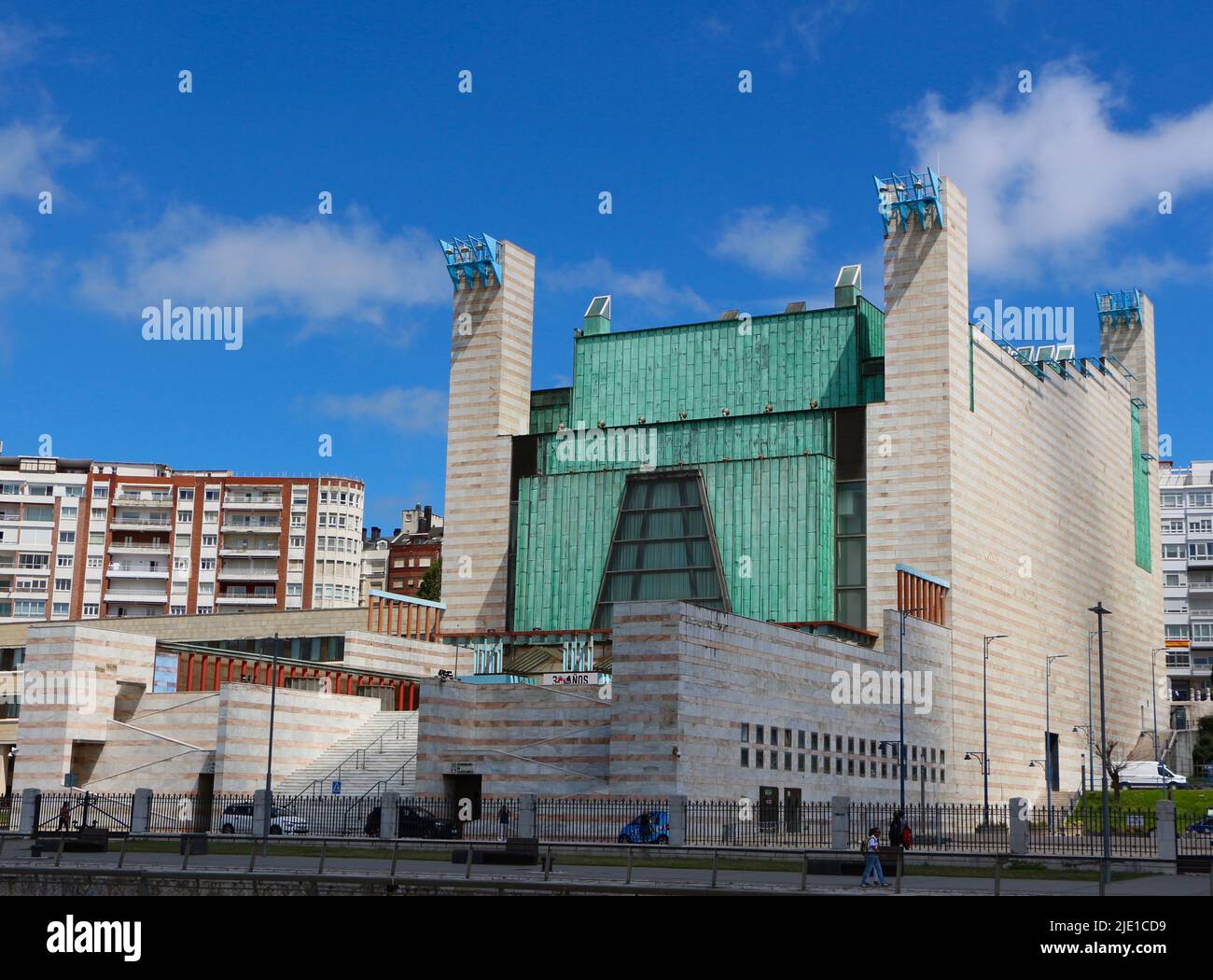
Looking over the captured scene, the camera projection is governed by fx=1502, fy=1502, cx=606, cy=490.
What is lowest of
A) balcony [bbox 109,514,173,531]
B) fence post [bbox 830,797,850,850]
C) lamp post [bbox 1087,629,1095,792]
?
fence post [bbox 830,797,850,850]

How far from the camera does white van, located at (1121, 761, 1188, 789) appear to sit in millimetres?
105438

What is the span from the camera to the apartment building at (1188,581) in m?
154

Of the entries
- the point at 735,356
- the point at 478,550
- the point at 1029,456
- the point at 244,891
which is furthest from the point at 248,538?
the point at 244,891

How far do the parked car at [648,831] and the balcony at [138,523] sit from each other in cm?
10251

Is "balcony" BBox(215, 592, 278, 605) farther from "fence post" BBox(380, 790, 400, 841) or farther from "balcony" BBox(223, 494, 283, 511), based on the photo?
"fence post" BBox(380, 790, 400, 841)

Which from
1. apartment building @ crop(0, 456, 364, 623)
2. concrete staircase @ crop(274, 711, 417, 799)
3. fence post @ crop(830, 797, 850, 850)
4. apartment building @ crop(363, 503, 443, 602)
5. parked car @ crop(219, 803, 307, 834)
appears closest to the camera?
fence post @ crop(830, 797, 850, 850)

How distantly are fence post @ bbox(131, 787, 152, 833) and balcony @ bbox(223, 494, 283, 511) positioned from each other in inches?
3946

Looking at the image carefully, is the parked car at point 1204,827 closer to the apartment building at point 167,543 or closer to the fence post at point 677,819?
the fence post at point 677,819

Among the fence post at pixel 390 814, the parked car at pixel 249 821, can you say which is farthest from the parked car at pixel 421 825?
the fence post at pixel 390 814

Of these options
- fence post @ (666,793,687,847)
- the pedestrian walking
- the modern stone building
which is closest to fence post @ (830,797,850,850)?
fence post @ (666,793,687,847)

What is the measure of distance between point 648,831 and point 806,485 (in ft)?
144

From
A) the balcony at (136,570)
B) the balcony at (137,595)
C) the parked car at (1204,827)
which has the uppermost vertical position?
the balcony at (136,570)
